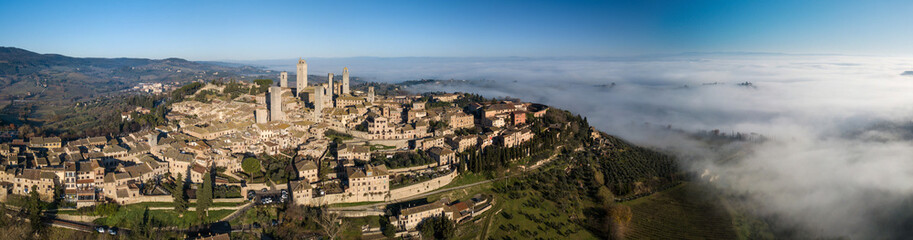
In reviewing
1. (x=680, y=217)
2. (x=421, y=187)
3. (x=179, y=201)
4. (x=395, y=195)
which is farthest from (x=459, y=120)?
(x=179, y=201)

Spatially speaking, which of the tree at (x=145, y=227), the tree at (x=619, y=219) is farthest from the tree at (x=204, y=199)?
the tree at (x=619, y=219)

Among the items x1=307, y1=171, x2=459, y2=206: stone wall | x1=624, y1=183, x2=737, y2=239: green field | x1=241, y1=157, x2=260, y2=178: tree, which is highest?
x1=241, y1=157, x2=260, y2=178: tree

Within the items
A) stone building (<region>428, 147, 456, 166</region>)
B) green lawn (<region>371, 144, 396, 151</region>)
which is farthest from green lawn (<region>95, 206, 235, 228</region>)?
stone building (<region>428, 147, 456, 166</region>)

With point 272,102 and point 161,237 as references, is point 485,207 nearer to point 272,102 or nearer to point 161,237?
point 161,237

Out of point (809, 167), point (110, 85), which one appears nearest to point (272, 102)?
point (809, 167)

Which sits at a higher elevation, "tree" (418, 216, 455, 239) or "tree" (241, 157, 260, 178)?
"tree" (241, 157, 260, 178)

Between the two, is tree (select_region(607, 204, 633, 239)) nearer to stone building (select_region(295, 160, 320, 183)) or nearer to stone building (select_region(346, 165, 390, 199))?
stone building (select_region(346, 165, 390, 199))

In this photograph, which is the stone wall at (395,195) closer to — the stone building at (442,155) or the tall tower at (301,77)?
the stone building at (442,155)
